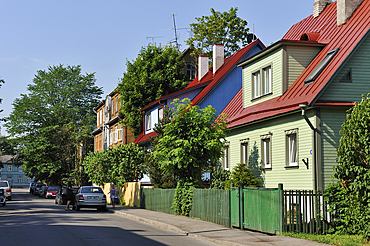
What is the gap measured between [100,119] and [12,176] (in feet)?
307

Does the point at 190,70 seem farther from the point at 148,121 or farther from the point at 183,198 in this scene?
the point at 183,198

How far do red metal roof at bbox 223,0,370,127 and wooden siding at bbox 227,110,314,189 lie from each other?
0.46 m

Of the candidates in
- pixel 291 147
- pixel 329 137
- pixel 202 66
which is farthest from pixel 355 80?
pixel 202 66

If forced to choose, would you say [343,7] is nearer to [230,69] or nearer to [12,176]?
[230,69]

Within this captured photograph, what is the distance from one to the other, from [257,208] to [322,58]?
7.63m

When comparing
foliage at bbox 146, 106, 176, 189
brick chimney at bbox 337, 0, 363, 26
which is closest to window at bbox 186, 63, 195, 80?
foliage at bbox 146, 106, 176, 189

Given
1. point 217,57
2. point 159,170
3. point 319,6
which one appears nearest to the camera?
point 319,6

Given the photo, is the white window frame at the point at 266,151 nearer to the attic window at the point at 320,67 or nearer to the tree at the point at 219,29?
the attic window at the point at 320,67

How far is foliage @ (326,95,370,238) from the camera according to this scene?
11.2 m

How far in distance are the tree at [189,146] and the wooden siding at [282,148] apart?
5.31 ft

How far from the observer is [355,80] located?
1750 centimetres

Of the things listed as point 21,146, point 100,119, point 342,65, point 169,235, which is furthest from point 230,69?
point 21,146

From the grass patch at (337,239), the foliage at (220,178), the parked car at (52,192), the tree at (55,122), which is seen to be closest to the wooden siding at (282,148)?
the foliage at (220,178)

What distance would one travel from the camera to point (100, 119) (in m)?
62.5
